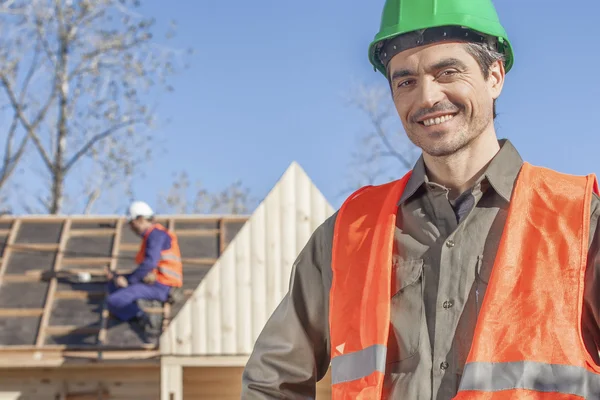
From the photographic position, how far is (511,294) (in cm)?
252

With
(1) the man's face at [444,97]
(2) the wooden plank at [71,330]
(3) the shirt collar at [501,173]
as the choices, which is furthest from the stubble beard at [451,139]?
(2) the wooden plank at [71,330]

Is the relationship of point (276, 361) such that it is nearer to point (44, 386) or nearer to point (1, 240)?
point (44, 386)

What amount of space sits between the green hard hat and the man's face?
0.19 feet

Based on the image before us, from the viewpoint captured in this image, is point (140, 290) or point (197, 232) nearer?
point (140, 290)

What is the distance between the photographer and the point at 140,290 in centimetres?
1247

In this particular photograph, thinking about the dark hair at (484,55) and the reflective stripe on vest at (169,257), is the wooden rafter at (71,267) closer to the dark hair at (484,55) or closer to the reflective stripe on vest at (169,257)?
the reflective stripe on vest at (169,257)

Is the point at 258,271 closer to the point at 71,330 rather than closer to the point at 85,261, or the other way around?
the point at 71,330

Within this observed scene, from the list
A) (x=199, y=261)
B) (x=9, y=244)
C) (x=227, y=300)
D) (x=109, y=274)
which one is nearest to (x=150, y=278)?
(x=109, y=274)

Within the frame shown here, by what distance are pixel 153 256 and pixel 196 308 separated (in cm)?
180

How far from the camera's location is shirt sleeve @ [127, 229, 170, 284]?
40.6 feet

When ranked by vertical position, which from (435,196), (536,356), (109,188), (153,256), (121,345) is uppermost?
(109,188)

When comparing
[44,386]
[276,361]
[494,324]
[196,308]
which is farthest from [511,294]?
[44,386]

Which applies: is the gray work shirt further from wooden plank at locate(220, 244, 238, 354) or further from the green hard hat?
wooden plank at locate(220, 244, 238, 354)

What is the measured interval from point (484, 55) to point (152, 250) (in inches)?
393
